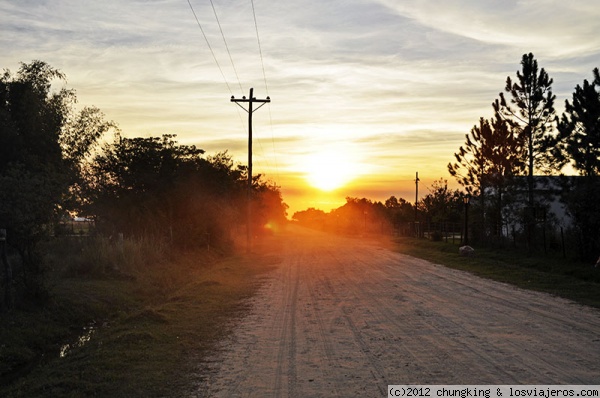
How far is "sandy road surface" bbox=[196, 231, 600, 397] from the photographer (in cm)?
752

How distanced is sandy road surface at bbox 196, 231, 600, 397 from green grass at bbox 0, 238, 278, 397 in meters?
0.69

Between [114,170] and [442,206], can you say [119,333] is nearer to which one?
[114,170]

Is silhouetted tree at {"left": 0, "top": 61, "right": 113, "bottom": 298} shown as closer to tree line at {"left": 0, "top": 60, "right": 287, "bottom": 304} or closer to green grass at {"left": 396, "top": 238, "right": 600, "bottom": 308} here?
tree line at {"left": 0, "top": 60, "right": 287, "bottom": 304}

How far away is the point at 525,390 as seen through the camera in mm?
6918

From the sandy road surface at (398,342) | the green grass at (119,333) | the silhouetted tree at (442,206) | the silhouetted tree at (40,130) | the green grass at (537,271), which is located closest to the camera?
the sandy road surface at (398,342)

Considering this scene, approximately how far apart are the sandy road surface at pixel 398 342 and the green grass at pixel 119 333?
69 centimetres

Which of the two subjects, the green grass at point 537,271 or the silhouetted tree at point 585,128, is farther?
the silhouetted tree at point 585,128

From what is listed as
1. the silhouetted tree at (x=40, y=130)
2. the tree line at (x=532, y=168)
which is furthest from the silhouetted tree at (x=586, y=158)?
the silhouetted tree at (x=40, y=130)

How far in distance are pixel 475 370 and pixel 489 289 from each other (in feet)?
34.3

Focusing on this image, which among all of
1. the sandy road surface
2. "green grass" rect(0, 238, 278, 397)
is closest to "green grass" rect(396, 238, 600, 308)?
the sandy road surface

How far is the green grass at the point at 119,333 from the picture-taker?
794 cm

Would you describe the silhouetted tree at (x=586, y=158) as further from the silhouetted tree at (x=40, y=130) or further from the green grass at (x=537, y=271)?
→ the silhouetted tree at (x=40, y=130)

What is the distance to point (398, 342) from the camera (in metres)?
9.88

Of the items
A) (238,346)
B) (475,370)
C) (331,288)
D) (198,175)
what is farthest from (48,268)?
(198,175)
